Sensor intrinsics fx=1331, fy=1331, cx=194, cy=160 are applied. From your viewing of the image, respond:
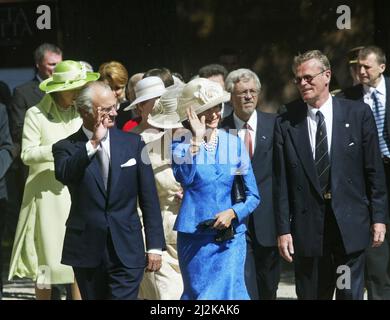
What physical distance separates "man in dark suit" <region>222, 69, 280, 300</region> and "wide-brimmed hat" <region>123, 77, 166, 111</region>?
0.54m

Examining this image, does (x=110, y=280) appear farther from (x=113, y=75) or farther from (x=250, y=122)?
Result: (x=113, y=75)

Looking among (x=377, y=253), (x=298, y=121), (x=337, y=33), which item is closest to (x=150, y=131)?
(x=298, y=121)

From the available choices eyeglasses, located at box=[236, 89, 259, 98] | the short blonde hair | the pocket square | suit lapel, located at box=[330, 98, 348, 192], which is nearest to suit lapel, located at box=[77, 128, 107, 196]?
the pocket square

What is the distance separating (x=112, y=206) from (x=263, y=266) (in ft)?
6.39

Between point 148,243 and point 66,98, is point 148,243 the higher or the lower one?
the lower one

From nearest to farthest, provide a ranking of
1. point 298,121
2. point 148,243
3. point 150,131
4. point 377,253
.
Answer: point 148,243, point 298,121, point 150,131, point 377,253

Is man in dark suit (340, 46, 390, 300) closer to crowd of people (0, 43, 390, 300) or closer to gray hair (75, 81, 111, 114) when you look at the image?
crowd of people (0, 43, 390, 300)

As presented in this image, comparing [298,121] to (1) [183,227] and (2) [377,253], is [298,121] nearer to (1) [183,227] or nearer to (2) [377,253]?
(1) [183,227]

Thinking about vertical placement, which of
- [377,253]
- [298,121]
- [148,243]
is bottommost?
[377,253]

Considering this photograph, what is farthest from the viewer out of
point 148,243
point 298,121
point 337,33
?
point 337,33

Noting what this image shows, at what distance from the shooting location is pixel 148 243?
8492 mm

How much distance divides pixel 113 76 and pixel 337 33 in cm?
296

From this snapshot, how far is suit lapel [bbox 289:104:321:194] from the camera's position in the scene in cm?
902

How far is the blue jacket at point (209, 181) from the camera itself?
8562mm
